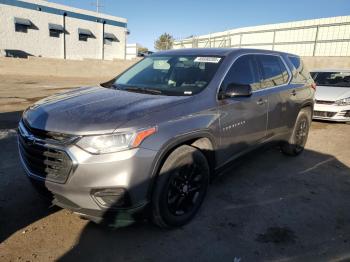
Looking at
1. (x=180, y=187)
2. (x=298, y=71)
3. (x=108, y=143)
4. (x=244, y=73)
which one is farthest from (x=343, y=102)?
Answer: (x=108, y=143)

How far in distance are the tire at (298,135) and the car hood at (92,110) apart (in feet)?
9.75

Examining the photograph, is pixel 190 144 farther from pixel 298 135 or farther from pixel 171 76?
pixel 298 135

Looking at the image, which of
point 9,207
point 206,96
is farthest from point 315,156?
point 9,207

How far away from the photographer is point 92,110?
299 cm

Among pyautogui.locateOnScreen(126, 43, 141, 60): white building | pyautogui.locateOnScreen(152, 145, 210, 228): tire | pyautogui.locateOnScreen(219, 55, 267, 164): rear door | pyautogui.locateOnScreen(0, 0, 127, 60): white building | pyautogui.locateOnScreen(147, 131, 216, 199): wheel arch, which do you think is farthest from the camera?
pyautogui.locateOnScreen(126, 43, 141, 60): white building

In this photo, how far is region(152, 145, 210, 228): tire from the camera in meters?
3.00

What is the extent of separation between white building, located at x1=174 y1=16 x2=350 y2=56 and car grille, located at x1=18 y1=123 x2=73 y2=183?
2250 centimetres

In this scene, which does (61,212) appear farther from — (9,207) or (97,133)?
(97,133)

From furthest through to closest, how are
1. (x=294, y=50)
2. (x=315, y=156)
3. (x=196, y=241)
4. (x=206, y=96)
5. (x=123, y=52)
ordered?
(x=123, y=52), (x=294, y=50), (x=315, y=156), (x=206, y=96), (x=196, y=241)

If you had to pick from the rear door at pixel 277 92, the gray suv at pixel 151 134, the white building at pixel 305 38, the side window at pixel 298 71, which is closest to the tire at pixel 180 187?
the gray suv at pixel 151 134

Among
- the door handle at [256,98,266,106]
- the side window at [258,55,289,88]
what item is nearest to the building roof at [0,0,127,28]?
the side window at [258,55,289,88]

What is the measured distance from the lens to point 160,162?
2916 millimetres

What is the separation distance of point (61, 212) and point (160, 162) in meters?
1.45

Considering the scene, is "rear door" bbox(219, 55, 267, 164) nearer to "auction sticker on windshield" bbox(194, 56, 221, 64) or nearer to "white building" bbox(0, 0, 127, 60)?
"auction sticker on windshield" bbox(194, 56, 221, 64)
